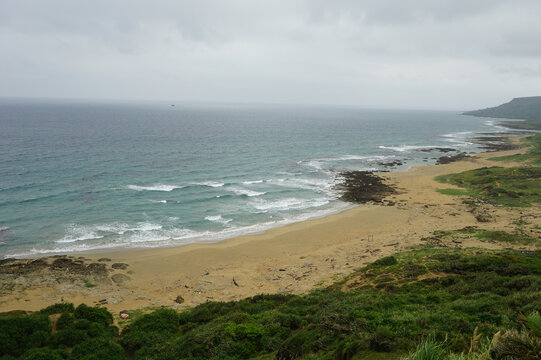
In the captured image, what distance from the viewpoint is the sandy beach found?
2069 cm

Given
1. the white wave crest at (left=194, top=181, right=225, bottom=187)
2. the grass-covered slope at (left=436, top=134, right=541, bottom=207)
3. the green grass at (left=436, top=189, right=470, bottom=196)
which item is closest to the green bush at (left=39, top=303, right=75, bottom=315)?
the white wave crest at (left=194, top=181, right=225, bottom=187)

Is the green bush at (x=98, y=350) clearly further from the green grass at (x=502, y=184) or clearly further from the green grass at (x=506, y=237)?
the green grass at (x=502, y=184)

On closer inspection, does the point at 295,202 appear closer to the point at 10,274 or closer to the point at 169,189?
the point at 169,189

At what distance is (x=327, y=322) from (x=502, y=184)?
47.4 meters

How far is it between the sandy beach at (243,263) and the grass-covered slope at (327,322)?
4865 mm

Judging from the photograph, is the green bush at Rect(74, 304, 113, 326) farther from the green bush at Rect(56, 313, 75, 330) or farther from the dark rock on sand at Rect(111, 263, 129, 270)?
the dark rock on sand at Rect(111, 263, 129, 270)

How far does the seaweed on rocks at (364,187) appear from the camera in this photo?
43.5 metres

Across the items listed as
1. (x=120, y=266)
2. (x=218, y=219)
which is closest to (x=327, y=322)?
(x=120, y=266)

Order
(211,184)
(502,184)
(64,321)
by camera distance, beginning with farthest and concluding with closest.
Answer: (211,184), (502,184), (64,321)

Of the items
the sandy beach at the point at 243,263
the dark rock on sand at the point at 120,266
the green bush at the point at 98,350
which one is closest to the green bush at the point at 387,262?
the sandy beach at the point at 243,263

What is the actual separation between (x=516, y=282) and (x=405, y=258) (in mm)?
8687

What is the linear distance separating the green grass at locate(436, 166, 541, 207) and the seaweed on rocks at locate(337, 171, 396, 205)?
435 inches

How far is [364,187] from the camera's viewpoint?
48281mm

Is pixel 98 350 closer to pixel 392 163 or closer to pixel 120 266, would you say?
pixel 120 266
